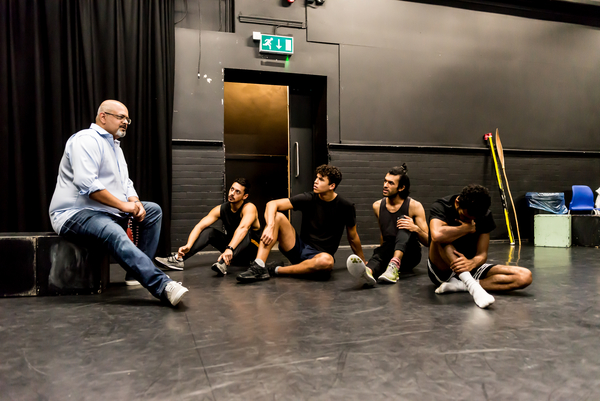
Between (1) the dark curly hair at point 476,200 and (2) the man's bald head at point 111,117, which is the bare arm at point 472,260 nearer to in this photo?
(1) the dark curly hair at point 476,200

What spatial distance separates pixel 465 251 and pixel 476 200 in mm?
498

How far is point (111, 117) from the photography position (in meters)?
2.60

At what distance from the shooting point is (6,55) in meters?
3.96

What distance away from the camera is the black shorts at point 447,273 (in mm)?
2504

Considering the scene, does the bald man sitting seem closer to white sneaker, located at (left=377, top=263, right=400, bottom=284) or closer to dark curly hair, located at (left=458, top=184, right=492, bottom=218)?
white sneaker, located at (left=377, top=263, right=400, bottom=284)

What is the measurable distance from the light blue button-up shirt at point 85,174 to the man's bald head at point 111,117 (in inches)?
1.7

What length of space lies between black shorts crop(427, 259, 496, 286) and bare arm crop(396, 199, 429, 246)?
0.44 meters

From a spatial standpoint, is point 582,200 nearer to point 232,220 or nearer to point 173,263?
point 232,220

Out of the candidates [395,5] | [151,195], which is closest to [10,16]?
[151,195]

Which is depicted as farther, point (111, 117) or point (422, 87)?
point (422, 87)

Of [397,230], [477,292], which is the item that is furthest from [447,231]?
[397,230]

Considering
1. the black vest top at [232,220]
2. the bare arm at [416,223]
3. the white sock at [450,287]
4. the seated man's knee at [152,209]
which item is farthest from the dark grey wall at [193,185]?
the white sock at [450,287]

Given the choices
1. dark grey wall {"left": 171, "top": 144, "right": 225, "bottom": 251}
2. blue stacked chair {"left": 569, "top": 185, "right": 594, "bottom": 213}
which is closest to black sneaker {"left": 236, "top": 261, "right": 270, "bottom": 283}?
dark grey wall {"left": 171, "top": 144, "right": 225, "bottom": 251}

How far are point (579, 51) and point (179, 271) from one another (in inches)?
267
